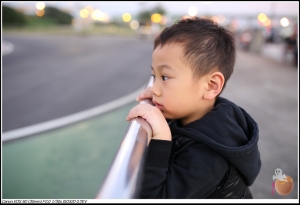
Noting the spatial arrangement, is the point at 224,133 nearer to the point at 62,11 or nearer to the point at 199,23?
the point at 199,23

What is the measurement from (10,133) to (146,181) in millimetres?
3421

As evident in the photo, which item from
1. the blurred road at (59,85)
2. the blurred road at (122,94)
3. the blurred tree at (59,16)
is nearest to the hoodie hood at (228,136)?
the blurred road at (122,94)

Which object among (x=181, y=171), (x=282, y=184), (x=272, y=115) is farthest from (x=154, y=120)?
(x=272, y=115)

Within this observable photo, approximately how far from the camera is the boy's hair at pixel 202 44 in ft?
3.52

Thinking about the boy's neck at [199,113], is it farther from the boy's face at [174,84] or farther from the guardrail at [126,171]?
the guardrail at [126,171]

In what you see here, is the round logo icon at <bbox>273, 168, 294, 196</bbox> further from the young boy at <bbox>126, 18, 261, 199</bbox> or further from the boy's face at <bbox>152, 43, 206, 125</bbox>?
the boy's face at <bbox>152, 43, 206, 125</bbox>

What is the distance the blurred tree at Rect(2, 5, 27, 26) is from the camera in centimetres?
3019

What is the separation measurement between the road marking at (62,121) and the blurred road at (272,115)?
1813 mm

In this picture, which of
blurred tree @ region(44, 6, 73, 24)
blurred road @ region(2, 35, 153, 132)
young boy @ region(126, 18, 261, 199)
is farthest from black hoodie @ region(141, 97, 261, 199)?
blurred tree @ region(44, 6, 73, 24)

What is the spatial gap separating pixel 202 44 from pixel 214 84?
153 mm

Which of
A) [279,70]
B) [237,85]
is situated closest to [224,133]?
[237,85]

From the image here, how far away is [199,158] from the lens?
98 cm

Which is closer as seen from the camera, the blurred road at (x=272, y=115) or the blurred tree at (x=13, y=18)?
the blurred road at (x=272, y=115)

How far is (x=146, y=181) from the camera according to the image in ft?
2.99
